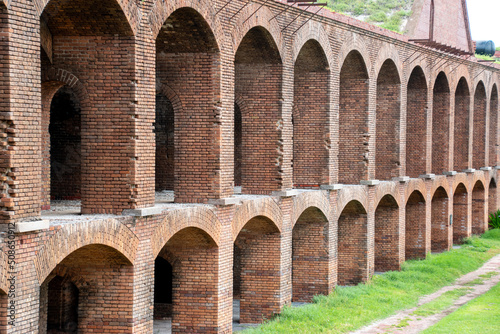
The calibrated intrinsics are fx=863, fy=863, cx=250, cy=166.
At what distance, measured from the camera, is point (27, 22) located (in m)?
10.3

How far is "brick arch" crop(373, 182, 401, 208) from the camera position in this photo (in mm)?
22675

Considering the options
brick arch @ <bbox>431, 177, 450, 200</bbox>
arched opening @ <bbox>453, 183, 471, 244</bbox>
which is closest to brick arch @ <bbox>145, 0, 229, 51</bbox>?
brick arch @ <bbox>431, 177, 450, 200</bbox>

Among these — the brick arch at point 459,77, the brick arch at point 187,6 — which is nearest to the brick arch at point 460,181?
the brick arch at point 459,77

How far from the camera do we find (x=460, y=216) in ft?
105

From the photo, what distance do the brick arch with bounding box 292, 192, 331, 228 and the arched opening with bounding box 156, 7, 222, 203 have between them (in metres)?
3.56

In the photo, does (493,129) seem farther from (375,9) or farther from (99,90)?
(99,90)

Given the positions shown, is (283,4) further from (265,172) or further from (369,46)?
(369,46)

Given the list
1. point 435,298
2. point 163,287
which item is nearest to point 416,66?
point 435,298

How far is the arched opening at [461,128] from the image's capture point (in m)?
31.9

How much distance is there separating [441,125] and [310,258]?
1101cm

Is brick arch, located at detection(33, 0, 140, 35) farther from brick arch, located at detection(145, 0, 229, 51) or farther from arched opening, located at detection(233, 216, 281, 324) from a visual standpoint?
arched opening, located at detection(233, 216, 281, 324)

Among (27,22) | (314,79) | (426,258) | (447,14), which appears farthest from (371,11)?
(27,22)

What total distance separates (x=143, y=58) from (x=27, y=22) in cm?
290

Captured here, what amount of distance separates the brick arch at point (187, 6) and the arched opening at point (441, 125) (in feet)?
50.8
